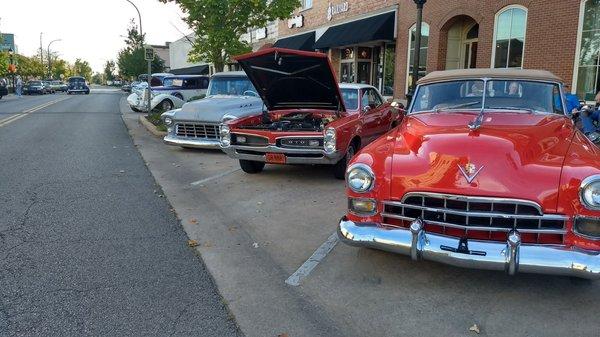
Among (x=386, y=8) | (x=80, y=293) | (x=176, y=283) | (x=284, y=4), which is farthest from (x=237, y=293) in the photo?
(x=386, y=8)

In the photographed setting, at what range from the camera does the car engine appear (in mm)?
7688

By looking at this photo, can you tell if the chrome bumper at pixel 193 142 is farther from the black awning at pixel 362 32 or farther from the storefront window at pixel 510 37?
the black awning at pixel 362 32

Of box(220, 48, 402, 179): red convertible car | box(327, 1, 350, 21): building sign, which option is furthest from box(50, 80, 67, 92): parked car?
box(220, 48, 402, 179): red convertible car

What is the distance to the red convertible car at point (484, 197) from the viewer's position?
3293mm

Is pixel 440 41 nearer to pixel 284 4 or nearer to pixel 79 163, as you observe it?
pixel 284 4

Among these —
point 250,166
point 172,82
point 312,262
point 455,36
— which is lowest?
point 312,262

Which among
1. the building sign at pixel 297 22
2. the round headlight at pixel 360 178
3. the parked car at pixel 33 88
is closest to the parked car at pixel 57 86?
the parked car at pixel 33 88

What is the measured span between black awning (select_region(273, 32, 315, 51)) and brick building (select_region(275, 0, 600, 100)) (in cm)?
5

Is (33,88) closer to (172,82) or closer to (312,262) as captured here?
(172,82)

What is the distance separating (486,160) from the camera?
3559mm

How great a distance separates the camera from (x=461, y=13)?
1574cm

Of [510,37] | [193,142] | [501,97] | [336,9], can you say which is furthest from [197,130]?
[336,9]

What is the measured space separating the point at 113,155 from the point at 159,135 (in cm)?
328

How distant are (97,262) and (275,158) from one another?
11.3ft
